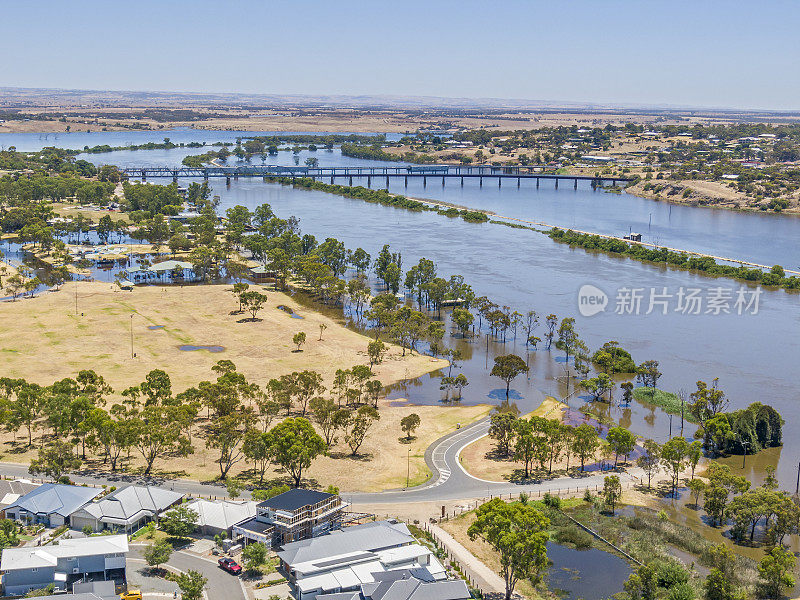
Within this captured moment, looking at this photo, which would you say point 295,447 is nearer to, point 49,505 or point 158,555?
point 158,555

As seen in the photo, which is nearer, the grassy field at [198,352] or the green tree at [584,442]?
the green tree at [584,442]

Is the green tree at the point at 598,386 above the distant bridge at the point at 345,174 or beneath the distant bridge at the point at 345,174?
beneath

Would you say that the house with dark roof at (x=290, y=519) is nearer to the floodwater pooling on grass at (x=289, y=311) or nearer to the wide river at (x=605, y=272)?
the wide river at (x=605, y=272)

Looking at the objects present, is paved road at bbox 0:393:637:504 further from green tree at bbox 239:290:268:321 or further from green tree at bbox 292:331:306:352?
green tree at bbox 239:290:268:321

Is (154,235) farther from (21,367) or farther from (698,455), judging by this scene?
(698,455)

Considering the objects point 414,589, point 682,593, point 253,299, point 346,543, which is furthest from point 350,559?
point 253,299

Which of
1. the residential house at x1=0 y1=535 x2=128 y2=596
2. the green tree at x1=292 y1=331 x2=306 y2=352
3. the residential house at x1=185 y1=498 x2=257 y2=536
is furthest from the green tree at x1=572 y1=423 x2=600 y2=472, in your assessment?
the green tree at x1=292 y1=331 x2=306 y2=352

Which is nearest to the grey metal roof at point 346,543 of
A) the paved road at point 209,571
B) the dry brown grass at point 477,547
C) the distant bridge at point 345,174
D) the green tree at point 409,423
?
the paved road at point 209,571

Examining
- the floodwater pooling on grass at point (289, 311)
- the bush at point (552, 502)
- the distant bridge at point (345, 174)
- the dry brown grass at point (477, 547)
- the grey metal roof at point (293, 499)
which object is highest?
the distant bridge at point (345, 174)
